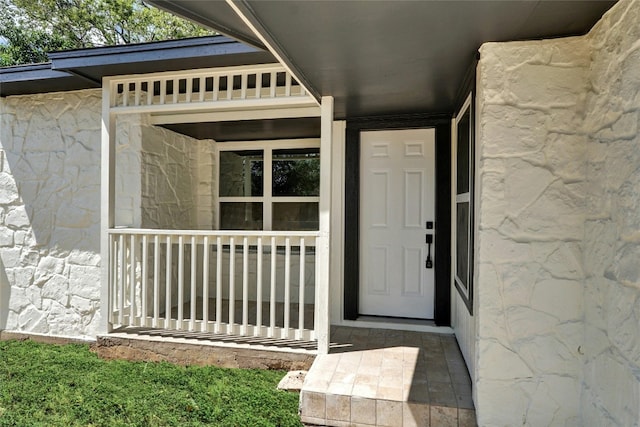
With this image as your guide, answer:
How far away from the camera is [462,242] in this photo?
3062 millimetres

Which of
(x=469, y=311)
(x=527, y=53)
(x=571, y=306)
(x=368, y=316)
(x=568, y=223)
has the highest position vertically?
(x=527, y=53)

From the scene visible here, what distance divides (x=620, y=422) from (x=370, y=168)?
278 centimetres

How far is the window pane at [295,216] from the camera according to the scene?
4609mm

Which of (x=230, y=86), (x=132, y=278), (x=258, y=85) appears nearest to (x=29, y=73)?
(x=230, y=86)

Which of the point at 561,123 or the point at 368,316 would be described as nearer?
the point at 561,123

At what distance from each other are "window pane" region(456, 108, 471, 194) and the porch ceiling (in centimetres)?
42

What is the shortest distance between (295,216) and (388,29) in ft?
9.97

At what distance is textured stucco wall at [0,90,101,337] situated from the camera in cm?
387

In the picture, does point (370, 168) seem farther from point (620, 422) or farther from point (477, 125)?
point (620, 422)

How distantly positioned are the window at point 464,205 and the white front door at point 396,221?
346 millimetres

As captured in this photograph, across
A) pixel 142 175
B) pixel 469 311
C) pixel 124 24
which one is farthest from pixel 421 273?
pixel 124 24

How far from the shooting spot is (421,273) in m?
3.74

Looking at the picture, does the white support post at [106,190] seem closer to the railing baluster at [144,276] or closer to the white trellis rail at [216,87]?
the white trellis rail at [216,87]

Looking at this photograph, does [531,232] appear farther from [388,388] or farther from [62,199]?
[62,199]
